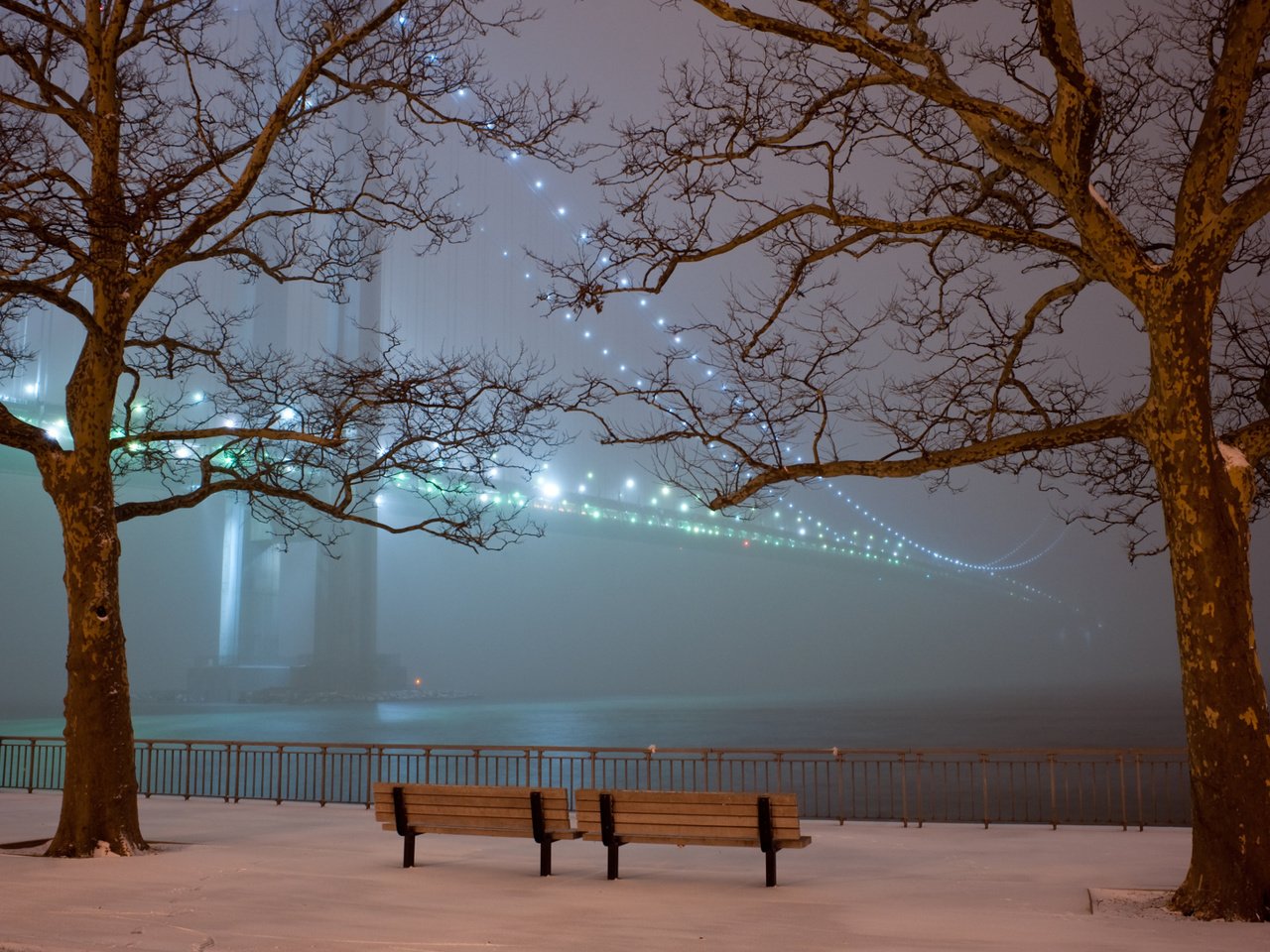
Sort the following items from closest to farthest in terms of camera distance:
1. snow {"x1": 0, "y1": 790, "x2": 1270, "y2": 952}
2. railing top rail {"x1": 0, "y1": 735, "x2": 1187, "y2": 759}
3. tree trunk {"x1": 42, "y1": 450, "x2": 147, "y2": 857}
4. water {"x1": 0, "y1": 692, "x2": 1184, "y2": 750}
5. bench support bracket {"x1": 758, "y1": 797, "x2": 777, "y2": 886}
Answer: snow {"x1": 0, "y1": 790, "x2": 1270, "y2": 952} → bench support bracket {"x1": 758, "y1": 797, "x2": 777, "y2": 886} → tree trunk {"x1": 42, "y1": 450, "x2": 147, "y2": 857} → railing top rail {"x1": 0, "y1": 735, "x2": 1187, "y2": 759} → water {"x1": 0, "y1": 692, "x2": 1184, "y2": 750}

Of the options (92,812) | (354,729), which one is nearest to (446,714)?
(354,729)

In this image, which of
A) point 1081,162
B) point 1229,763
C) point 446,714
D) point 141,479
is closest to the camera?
point 1229,763

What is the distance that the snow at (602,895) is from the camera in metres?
5.73

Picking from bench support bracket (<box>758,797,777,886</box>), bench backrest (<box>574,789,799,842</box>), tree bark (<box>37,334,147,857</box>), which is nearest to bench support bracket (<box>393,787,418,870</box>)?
bench backrest (<box>574,789,799,842</box>)

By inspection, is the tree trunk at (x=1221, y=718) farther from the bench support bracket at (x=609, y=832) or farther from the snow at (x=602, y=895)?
the bench support bracket at (x=609, y=832)

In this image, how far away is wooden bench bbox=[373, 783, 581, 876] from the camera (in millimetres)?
7730

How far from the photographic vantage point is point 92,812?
865cm

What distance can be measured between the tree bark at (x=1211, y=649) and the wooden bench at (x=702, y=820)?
2.20 meters

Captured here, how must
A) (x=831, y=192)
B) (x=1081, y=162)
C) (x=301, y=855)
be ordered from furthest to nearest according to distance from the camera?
1. (x=301, y=855)
2. (x=831, y=192)
3. (x=1081, y=162)

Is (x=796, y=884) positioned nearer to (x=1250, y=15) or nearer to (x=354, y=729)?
(x=1250, y=15)

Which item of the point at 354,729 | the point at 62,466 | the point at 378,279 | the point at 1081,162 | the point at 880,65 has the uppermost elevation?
the point at 378,279

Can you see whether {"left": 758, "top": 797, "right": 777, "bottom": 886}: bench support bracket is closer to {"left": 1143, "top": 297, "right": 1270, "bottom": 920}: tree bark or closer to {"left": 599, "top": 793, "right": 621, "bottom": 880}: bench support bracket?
{"left": 599, "top": 793, "right": 621, "bottom": 880}: bench support bracket

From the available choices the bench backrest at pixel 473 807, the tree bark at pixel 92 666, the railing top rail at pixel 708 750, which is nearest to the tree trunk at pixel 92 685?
the tree bark at pixel 92 666

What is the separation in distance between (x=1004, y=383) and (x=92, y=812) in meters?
7.24
